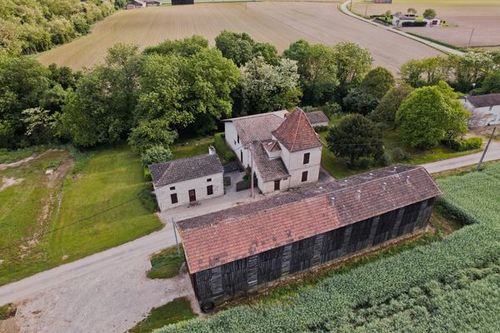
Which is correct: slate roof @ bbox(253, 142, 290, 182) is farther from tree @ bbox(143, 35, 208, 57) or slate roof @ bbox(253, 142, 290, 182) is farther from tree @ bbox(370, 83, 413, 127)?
tree @ bbox(143, 35, 208, 57)

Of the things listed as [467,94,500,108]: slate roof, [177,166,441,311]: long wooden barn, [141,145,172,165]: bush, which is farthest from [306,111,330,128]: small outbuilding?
[141,145,172,165]: bush

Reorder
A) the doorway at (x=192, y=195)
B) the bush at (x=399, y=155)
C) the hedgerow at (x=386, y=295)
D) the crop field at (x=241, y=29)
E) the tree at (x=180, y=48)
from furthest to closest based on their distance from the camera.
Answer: the crop field at (x=241, y=29) → the tree at (x=180, y=48) → the bush at (x=399, y=155) → the doorway at (x=192, y=195) → the hedgerow at (x=386, y=295)

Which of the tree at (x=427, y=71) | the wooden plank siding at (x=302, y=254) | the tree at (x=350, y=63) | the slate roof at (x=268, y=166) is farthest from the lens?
the tree at (x=350, y=63)

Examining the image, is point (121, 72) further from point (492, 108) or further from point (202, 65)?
point (492, 108)

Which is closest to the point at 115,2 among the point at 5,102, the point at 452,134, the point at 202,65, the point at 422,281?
the point at 5,102

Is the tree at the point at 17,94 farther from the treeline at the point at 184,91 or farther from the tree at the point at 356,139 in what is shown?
the tree at the point at 356,139

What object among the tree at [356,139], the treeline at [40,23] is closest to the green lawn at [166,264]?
the tree at [356,139]

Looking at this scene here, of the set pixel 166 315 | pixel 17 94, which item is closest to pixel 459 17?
pixel 17 94
